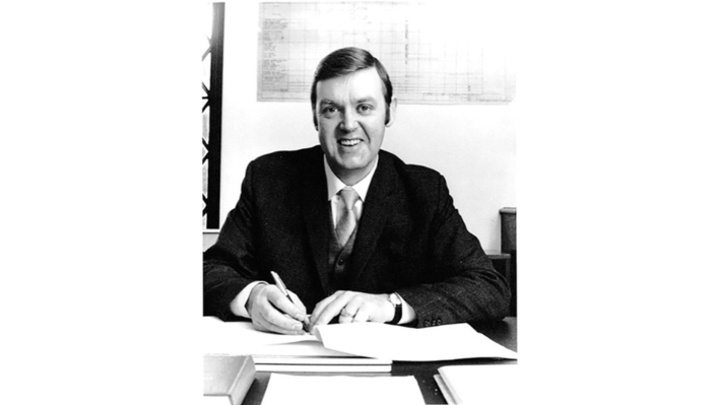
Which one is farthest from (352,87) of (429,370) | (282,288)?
(429,370)

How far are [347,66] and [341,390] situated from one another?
0.45 meters

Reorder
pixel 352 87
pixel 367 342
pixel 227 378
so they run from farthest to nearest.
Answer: pixel 352 87
pixel 367 342
pixel 227 378

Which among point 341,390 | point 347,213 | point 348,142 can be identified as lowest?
point 341,390

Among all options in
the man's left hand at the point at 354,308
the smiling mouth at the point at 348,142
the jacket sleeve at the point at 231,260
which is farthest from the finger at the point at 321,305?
the smiling mouth at the point at 348,142

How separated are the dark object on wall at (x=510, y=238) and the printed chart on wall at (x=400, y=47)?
0.53ft

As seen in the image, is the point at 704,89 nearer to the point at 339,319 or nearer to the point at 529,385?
the point at 529,385

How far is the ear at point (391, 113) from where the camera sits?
93cm

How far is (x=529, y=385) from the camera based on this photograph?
2.77ft

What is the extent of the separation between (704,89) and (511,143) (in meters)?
0.27

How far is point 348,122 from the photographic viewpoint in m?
0.94

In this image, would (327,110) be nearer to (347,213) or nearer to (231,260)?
(347,213)

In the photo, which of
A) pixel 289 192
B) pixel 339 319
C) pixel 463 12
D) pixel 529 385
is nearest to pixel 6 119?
pixel 289 192

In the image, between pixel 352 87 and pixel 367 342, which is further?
pixel 352 87

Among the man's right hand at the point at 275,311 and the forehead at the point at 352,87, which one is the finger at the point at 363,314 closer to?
the man's right hand at the point at 275,311
